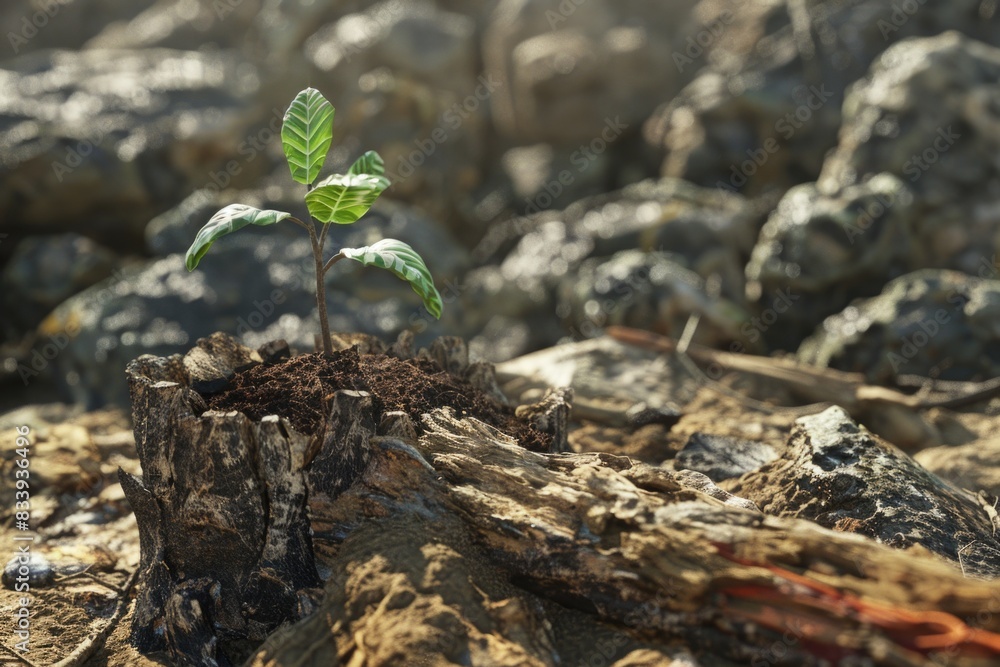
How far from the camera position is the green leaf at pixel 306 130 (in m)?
2.64

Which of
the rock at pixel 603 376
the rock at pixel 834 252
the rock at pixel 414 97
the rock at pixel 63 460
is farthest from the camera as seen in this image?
the rock at pixel 414 97

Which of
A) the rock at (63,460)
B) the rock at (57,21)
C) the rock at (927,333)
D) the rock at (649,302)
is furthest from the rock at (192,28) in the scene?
the rock at (927,333)

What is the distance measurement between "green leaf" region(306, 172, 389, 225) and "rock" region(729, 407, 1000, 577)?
1770 millimetres

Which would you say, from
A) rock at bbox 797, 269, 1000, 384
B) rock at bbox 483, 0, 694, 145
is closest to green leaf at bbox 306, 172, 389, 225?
rock at bbox 797, 269, 1000, 384

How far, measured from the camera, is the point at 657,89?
10.9m

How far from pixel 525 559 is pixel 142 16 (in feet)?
48.8

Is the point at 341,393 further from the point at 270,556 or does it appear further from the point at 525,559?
the point at 525,559

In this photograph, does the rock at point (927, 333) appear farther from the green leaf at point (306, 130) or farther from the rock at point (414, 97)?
the rock at point (414, 97)

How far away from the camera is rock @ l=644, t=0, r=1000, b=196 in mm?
8859

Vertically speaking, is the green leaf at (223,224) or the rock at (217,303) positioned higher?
the green leaf at (223,224)

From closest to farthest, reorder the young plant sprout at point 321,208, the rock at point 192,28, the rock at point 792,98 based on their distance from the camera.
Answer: the young plant sprout at point 321,208, the rock at point 792,98, the rock at point 192,28

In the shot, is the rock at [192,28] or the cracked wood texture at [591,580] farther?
the rock at [192,28]

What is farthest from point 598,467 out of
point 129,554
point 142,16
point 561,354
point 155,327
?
point 142,16

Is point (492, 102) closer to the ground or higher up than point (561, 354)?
higher up
